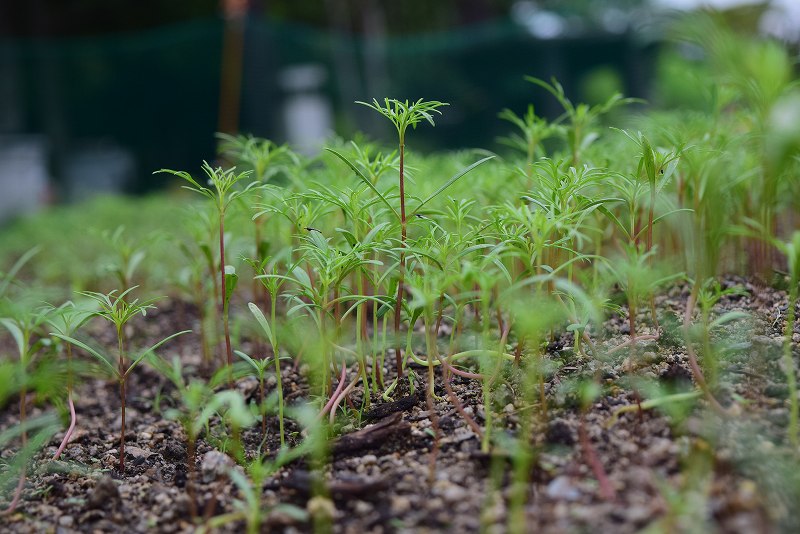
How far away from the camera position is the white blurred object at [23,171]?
9812 millimetres

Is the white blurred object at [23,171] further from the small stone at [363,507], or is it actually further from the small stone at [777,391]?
the small stone at [777,391]

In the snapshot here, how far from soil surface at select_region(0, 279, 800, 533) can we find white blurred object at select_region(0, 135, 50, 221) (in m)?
9.11

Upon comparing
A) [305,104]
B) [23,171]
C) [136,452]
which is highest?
[305,104]

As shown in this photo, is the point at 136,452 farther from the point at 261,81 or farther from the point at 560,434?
the point at 261,81

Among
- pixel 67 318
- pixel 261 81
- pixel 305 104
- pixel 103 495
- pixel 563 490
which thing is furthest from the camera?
pixel 305 104

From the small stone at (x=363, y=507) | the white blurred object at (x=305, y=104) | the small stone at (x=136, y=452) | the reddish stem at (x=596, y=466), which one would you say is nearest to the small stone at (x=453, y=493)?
the small stone at (x=363, y=507)

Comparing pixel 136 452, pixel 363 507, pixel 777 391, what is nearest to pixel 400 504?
pixel 363 507

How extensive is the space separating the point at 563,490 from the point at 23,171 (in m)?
10.6

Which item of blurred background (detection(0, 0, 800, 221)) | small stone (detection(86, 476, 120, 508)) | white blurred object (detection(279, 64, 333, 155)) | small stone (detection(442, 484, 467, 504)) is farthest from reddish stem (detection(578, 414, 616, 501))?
white blurred object (detection(279, 64, 333, 155))

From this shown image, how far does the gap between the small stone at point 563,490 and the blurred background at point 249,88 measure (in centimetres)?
811

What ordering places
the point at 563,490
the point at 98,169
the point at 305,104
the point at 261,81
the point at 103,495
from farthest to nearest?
the point at 305,104 → the point at 98,169 → the point at 261,81 → the point at 103,495 → the point at 563,490

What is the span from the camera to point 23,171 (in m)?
9.97

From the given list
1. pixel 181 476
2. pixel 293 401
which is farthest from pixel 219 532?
pixel 293 401

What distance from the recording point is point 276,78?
9523 mm
